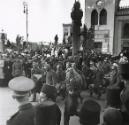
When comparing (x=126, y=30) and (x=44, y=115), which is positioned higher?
(x=126, y=30)

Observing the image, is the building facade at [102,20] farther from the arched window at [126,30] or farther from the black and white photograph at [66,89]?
the black and white photograph at [66,89]

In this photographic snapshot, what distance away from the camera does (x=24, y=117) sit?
398 centimetres

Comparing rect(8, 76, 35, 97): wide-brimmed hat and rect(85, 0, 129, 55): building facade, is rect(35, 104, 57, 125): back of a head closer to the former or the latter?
rect(8, 76, 35, 97): wide-brimmed hat

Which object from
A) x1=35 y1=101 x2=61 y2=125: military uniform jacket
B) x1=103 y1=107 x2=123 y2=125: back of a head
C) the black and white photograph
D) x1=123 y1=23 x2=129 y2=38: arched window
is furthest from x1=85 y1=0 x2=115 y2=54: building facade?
x1=35 y1=101 x2=61 y2=125: military uniform jacket

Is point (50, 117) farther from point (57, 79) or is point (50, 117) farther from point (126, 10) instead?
point (126, 10)

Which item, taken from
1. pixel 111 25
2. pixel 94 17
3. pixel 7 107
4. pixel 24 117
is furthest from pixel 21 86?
pixel 94 17

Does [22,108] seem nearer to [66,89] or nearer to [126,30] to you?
[66,89]

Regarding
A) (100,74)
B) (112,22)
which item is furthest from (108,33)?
(100,74)

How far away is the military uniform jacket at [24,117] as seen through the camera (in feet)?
13.0

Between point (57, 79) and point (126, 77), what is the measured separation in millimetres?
7937

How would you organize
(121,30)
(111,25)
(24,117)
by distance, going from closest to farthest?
(24,117) < (121,30) < (111,25)

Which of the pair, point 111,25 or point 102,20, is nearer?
point 111,25

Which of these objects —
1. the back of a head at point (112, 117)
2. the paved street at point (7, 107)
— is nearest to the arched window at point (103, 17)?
the paved street at point (7, 107)

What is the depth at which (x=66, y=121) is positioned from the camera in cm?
810
